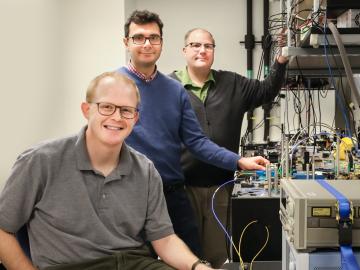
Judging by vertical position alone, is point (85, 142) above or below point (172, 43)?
below

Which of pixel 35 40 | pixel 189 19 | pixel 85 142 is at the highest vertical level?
pixel 189 19

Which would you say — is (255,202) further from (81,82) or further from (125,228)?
(81,82)

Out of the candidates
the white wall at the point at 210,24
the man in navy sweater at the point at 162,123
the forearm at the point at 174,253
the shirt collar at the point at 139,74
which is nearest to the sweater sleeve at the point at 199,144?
the man in navy sweater at the point at 162,123

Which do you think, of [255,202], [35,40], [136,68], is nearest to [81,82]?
[35,40]

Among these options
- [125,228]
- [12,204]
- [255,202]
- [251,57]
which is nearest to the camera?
[12,204]

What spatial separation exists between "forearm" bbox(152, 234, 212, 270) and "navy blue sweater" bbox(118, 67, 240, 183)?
589 millimetres

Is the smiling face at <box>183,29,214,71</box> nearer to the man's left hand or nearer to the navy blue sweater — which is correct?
the navy blue sweater

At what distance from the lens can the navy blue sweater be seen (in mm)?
2082

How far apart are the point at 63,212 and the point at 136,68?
96cm

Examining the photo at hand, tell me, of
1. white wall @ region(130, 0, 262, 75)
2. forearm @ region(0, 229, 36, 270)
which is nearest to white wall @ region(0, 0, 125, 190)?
white wall @ region(130, 0, 262, 75)

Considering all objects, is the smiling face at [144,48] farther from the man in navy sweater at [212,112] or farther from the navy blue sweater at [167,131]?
the man in navy sweater at [212,112]

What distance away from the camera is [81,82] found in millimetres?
4172

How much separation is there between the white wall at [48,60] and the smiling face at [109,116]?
4.92 feet

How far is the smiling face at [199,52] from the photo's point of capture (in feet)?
8.57
